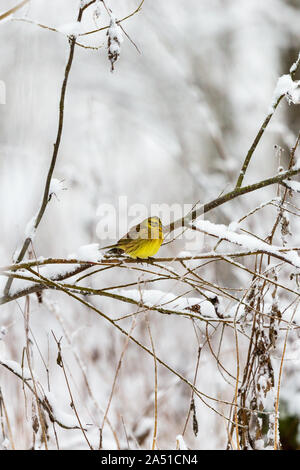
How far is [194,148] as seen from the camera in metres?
13.3

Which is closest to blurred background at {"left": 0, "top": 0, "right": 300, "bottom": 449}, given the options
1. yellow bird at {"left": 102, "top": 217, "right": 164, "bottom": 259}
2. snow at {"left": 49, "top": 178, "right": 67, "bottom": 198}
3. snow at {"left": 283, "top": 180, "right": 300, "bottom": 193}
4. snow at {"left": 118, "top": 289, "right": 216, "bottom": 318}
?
snow at {"left": 49, "top": 178, "right": 67, "bottom": 198}

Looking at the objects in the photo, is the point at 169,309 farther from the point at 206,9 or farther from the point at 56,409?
the point at 206,9

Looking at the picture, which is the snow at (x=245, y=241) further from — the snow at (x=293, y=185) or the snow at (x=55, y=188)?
the snow at (x=55, y=188)

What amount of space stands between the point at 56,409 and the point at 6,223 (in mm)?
4503

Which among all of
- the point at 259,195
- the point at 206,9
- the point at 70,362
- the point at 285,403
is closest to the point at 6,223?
the point at 70,362

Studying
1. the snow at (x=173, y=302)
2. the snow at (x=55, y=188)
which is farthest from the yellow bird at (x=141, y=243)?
the snow at (x=55, y=188)

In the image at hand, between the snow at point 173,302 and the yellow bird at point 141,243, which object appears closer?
the snow at point 173,302

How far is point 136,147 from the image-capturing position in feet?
37.5

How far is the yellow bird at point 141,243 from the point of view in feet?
9.73

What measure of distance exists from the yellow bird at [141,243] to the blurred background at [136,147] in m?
0.72

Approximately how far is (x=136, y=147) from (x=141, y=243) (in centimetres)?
867

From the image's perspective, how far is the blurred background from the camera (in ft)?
15.2

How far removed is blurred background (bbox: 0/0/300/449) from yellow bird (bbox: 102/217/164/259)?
0.72m

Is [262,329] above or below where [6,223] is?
below
